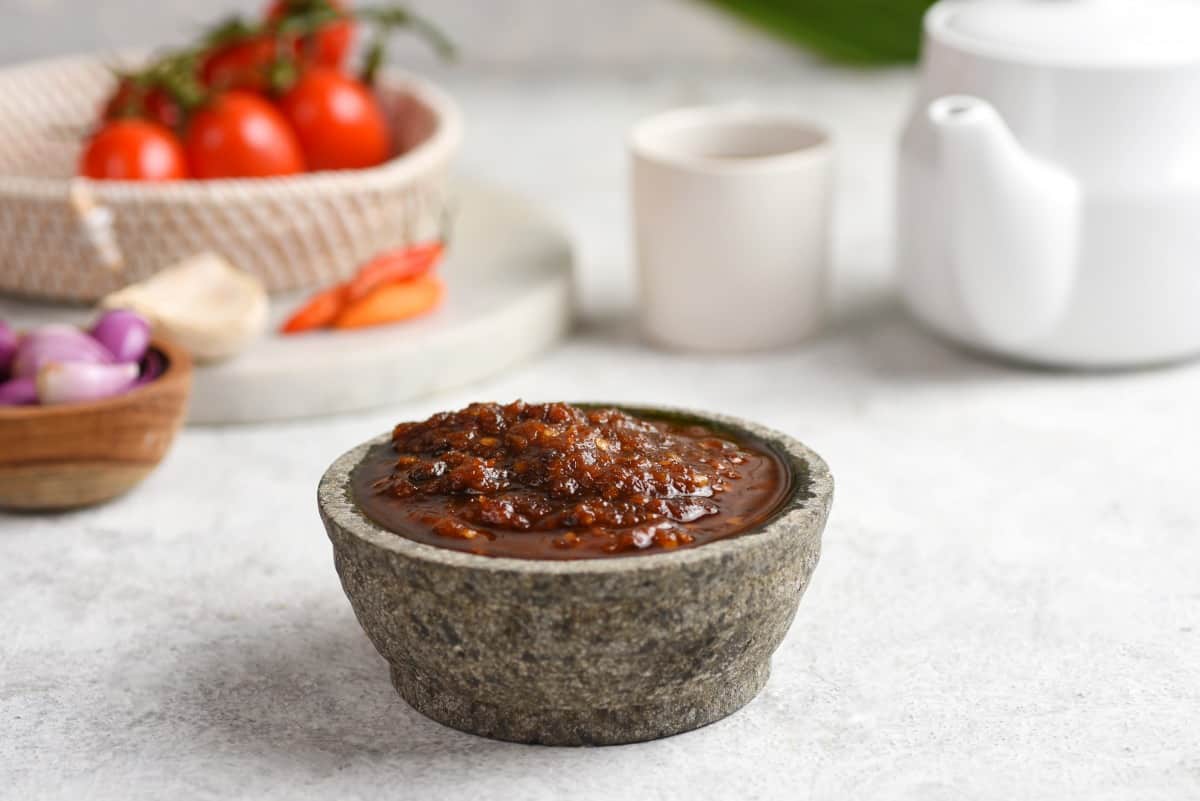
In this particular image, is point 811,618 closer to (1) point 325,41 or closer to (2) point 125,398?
(2) point 125,398

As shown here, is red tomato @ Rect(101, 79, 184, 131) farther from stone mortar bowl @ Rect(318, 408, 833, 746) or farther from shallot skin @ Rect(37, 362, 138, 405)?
stone mortar bowl @ Rect(318, 408, 833, 746)

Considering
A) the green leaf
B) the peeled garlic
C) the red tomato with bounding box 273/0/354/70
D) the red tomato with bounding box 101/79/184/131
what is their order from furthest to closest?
the green leaf
the red tomato with bounding box 273/0/354/70
the red tomato with bounding box 101/79/184/131
the peeled garlic

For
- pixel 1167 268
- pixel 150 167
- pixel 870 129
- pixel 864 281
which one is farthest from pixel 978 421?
pixel 870 129

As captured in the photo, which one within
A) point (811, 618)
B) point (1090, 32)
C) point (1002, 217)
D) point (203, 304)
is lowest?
point (811, 618)

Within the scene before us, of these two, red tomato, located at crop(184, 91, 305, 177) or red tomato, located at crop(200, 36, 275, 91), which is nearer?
red tomato, located at crop(184, 91, 305, 177)

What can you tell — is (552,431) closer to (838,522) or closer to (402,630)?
(402,630)

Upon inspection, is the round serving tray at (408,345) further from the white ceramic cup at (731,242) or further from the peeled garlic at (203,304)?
the white ceramic cup at (731,242)

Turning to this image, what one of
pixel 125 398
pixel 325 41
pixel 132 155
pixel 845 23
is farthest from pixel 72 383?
pixel 845 23

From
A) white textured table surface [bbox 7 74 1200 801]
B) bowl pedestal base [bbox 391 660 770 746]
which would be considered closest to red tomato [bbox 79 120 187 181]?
white textured table surface [bbox 7 74 1200 801]

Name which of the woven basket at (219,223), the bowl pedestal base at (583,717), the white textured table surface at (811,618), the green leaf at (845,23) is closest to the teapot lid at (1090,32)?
the white textured table surface at (811,618)
